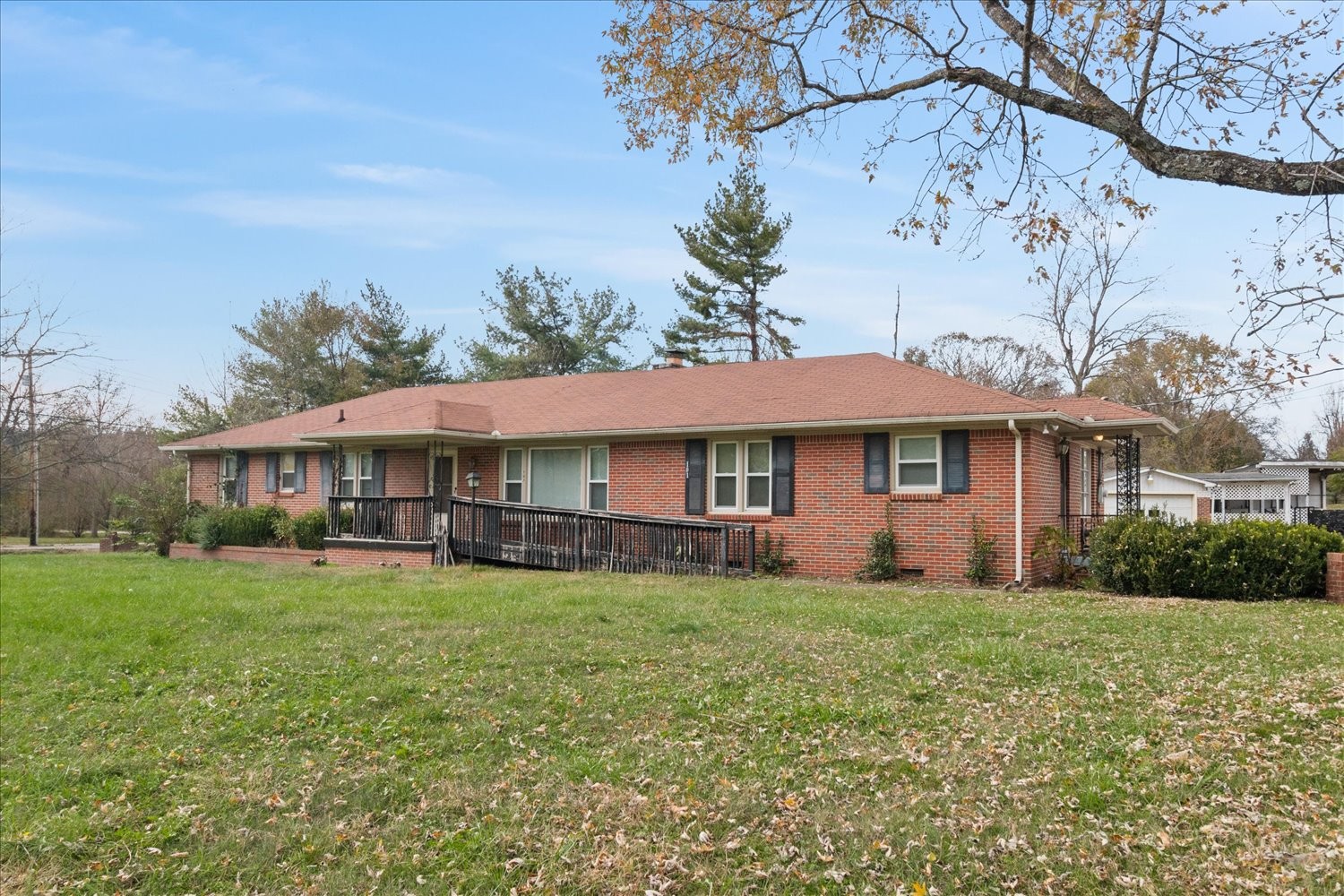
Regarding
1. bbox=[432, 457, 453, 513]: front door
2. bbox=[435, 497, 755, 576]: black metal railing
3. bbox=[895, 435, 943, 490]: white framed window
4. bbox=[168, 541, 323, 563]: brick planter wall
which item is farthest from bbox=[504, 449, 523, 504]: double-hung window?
bbox=[895, 435, 943, 490]: white framed window

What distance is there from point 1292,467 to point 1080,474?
14.2 metres

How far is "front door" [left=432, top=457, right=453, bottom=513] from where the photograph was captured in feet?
57.3

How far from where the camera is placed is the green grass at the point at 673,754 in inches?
158

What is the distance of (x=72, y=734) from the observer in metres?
6.15

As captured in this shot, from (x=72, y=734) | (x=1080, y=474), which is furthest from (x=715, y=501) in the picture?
(x=72, y=734)

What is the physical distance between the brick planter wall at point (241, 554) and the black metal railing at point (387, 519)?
2.54 ft

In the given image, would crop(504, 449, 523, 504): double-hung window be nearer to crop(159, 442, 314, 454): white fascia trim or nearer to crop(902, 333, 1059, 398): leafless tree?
crop(159, 442, 314, 454): white fascia trim

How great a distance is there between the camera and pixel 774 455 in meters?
15.7

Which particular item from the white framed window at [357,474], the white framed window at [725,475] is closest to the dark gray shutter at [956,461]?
the white framed window at [725,475]

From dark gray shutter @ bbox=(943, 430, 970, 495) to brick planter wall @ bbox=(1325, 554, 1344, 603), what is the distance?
4.68 meters

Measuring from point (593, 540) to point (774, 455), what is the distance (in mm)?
3521

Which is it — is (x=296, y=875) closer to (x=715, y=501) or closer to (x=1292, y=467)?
(x=715, y=501)

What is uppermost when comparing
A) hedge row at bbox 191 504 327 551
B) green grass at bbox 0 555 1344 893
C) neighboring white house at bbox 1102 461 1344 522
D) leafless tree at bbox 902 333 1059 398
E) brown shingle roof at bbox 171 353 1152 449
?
leafless tree at bbox 902 333 1059 398

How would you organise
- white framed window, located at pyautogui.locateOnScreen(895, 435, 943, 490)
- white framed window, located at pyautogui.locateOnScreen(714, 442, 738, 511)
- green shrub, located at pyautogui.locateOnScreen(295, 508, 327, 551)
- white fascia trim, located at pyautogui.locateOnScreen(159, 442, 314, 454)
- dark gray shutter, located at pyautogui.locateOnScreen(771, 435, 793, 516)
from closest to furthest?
1. white framed window, located at pyautogui.locateOnScreen(895, 435, 943, 490)
2. dark gray shutter, located at pyautogui.locateOnScreen(771, 435, 793, 516)
3. white framed window, located at pyautogui.locateOnScreen(714, 442, 738, 511)
4. green shrub, located at pyautogui.locateOnScreen(295, 508, 327, 551)
5. white fascia trim, located at pyautogui.locateOnScreen(159, 442, 314, 454)
